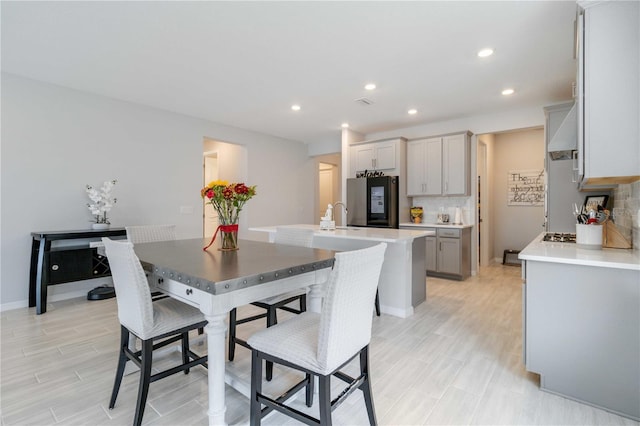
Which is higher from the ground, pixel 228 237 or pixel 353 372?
pixel 228 237

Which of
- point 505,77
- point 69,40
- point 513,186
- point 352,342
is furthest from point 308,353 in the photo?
point 513,186

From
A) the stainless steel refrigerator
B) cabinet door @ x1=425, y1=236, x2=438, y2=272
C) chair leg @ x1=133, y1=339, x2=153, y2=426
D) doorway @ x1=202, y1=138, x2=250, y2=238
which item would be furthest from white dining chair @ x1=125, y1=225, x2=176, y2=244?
cabinet door @ x1=425, y1=236, x2=438, y2=272

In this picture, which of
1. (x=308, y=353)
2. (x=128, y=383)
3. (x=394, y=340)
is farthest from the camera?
(x=394, y=340)

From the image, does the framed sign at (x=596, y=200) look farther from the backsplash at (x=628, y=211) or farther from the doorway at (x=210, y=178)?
the doorway at (x=210, y=178)

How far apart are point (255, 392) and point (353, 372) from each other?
96cm

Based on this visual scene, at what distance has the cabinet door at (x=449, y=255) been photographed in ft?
15.3

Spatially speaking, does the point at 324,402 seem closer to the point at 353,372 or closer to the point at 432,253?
the point at 353,372

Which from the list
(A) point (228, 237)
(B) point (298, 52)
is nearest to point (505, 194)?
(B) point (298, 52)

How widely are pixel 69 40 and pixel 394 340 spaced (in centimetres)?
372

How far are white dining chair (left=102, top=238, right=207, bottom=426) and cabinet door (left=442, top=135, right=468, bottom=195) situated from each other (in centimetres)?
434

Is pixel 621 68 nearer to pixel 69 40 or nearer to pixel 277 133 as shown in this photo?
pixel 69 40

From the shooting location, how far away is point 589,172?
1.79m

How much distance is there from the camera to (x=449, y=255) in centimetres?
473

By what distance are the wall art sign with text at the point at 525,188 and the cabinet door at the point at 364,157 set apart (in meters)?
2.90
